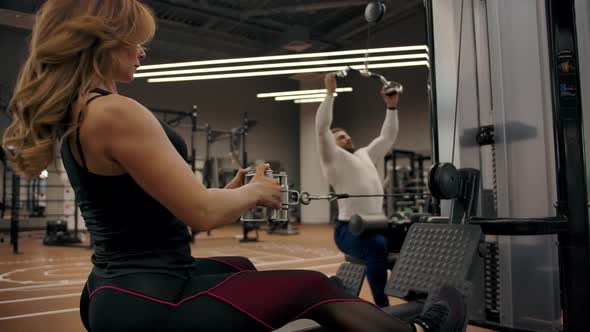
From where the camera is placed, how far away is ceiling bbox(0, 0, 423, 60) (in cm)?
994

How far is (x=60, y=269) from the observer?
15.5ft

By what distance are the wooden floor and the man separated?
0.61 metres

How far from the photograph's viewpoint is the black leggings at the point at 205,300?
0.87 meters

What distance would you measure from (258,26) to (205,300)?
11000mm

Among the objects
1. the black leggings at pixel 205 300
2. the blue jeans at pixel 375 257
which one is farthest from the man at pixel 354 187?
the black leggings at pixel 205 300

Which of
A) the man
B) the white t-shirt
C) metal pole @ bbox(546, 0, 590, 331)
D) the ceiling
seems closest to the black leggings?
metal pole @ bbox(546, 0, 590, 331)

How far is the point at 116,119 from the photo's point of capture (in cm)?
88

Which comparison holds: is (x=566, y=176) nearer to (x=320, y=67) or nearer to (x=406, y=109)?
(x=320, y=67)

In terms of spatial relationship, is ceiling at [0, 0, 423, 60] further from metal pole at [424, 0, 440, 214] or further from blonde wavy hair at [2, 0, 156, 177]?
blonde wavy hair at [2, 0, 156, 177]

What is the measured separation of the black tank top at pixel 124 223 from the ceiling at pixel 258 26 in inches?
343

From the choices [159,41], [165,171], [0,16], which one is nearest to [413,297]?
[165,171]

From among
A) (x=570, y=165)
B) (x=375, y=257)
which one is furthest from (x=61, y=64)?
(x=375, y=257)

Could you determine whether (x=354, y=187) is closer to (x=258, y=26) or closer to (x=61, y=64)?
(x=61, y=64)

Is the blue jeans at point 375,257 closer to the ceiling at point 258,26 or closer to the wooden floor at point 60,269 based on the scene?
the wooden floor at point 60,269
